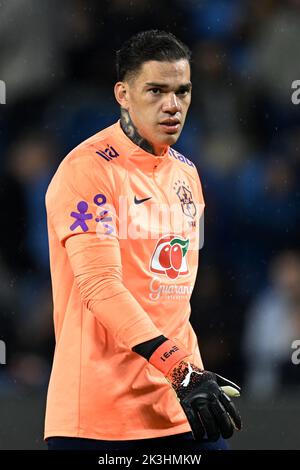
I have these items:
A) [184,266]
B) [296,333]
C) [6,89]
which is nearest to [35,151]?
[6,89]

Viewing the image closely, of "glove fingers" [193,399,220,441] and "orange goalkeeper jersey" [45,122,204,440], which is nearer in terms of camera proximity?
"glove fingers" [193,399,220,441]

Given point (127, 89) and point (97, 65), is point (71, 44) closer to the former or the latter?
point (97, 65)

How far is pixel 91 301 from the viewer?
2.52 metres

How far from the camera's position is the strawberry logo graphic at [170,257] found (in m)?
2.71

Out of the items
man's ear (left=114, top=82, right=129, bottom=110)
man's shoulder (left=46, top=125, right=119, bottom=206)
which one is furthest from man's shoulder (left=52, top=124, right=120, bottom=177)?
man's ear (left=114, top=82, right=129, bottom=110)

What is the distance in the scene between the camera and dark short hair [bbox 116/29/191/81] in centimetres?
273

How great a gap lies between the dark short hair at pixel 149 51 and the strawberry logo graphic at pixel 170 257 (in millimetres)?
492

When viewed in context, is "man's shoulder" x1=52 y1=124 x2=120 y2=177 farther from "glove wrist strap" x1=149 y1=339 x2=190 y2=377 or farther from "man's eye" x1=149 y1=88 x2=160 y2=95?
"glove wrist strap" x1=149 y1=339 x2=190 y2=377

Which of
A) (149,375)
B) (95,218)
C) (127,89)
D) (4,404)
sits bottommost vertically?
(4,404)

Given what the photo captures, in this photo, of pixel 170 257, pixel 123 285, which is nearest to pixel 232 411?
pixel 123 285

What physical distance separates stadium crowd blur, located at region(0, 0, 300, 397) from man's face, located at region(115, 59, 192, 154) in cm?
167

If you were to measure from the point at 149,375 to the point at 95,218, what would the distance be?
0.46 m

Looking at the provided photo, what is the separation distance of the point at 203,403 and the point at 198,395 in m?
0.02

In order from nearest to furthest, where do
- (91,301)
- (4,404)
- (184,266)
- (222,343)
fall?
(91,301) → (184,266) → (4,404) → (222,343)
